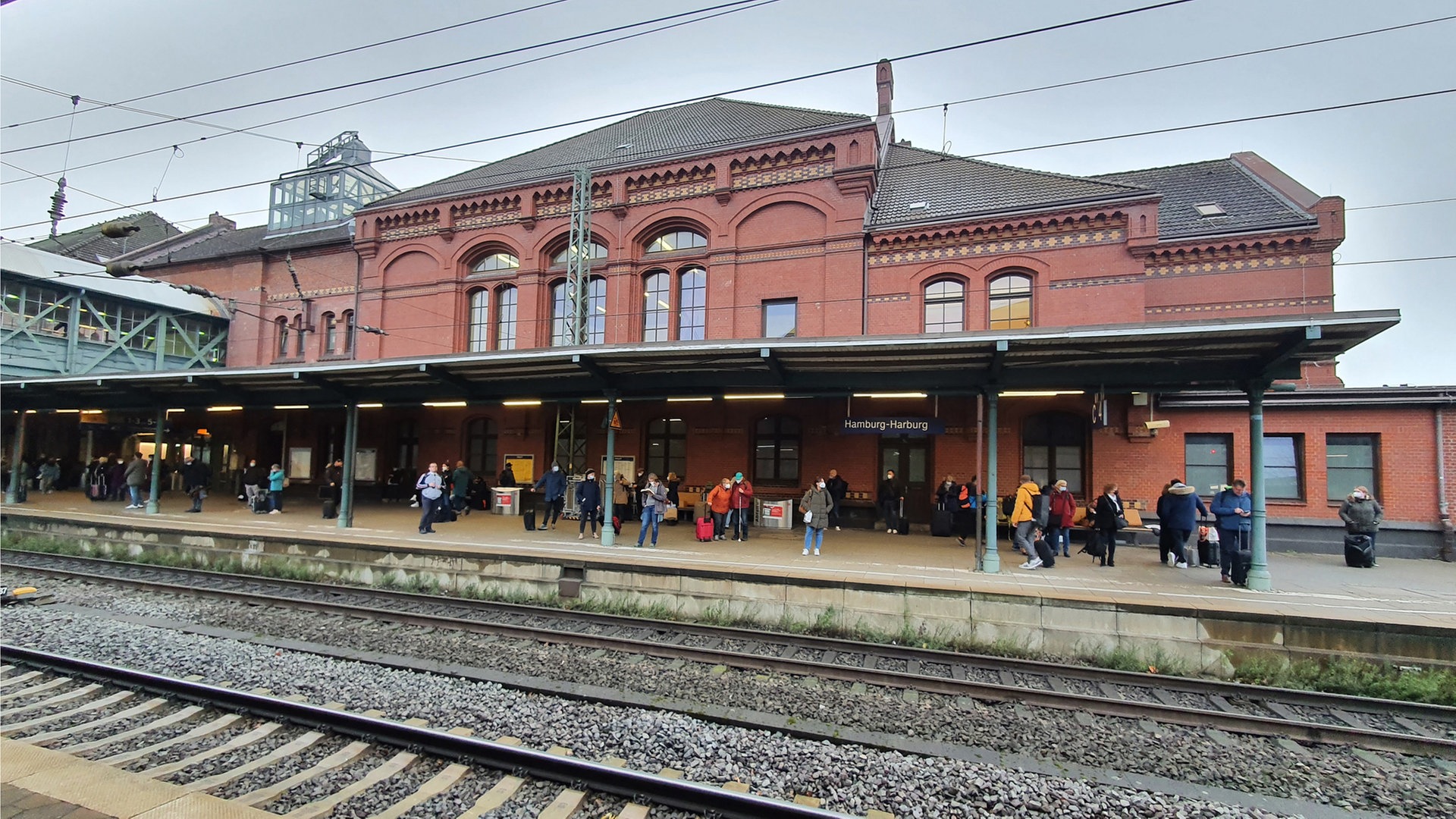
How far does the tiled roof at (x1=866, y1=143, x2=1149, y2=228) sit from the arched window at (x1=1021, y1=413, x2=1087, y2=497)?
5.24m

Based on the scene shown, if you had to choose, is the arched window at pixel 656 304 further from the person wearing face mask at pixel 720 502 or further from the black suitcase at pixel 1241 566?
the black suitcase at pixel 1241 566

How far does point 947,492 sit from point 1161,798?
407 inches

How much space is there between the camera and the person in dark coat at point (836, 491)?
1533 cm

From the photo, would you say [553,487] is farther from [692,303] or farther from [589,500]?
[692,303]

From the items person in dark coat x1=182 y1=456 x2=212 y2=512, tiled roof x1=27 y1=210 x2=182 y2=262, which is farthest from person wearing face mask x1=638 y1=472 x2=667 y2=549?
tiled roof x1=27 y1=210 x2=182 y2=262

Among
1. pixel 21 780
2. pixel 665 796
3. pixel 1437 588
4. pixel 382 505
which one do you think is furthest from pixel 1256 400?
pixel 382 505

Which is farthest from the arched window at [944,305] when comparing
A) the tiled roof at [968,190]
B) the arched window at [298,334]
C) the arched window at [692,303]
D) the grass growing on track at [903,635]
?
the arched window at [298,334]

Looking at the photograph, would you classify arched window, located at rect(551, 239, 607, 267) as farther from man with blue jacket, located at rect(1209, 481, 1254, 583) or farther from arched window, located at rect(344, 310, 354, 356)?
man with blue jacket, located at rect(1209, 481, 1254, 583)

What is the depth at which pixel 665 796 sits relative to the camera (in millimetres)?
4113

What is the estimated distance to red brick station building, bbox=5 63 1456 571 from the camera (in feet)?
37.0

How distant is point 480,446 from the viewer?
19984 millimetres

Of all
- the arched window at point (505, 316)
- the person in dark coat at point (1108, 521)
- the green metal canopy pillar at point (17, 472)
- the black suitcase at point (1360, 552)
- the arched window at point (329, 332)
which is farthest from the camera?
the arched window at point (329, 332)

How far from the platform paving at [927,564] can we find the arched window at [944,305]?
539 cm

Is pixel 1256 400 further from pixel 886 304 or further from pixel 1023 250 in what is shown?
pixel 886 304
